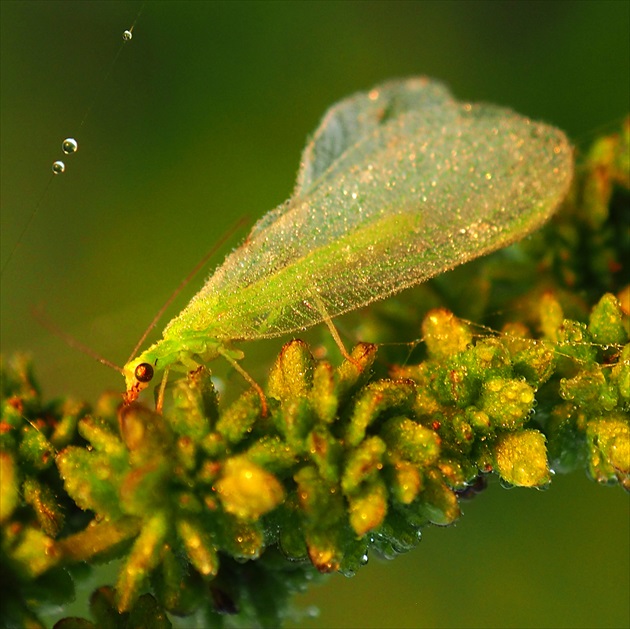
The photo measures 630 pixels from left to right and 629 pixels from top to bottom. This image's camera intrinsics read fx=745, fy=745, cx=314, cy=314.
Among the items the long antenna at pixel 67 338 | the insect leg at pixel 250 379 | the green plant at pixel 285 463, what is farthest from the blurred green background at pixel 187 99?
the green plant at pixel 285 463

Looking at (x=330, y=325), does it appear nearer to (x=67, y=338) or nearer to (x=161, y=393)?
(x=161, y=393)

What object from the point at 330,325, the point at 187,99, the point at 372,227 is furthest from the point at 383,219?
the point at 187,99

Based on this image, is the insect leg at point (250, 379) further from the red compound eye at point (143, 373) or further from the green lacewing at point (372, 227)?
the red compound eye at point (143, 373)

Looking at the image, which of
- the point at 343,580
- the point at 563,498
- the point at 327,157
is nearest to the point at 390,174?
the point at 327,157

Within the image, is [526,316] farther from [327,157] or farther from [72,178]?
[72,178]

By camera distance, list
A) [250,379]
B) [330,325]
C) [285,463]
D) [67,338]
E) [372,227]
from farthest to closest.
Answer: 1. [67,338]
2. [372,227]
3. [330,325]
4. [250,379]
5. [285,463]

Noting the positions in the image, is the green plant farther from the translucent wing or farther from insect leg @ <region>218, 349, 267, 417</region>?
the translucent wing
